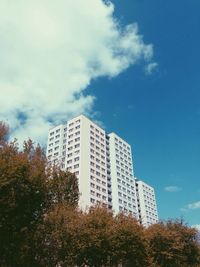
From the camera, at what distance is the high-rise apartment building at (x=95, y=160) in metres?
124

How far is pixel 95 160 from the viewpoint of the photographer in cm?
13250

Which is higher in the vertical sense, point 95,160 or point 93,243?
point 95,160

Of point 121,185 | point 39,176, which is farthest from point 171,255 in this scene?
point 121,185

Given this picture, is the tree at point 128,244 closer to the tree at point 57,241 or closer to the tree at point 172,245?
the tree at point 57,241

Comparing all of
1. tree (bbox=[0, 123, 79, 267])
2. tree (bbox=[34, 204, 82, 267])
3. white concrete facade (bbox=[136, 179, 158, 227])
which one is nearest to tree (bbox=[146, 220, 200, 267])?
tree (bbox=[34, 204, 82, 267])

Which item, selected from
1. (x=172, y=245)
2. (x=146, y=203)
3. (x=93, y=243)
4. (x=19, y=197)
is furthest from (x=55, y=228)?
(x=146, y=203)

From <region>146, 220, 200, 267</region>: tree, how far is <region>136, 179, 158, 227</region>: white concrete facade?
351ft

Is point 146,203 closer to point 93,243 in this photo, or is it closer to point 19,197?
point 93,243

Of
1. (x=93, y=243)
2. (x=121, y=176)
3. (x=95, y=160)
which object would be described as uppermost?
(x=121, y=176)

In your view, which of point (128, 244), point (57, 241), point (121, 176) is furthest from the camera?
point (121, 176)

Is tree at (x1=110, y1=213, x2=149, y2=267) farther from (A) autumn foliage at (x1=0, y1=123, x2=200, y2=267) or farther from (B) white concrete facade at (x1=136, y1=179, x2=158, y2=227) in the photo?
(B) white concrete facade at (x1=136, y1=179, x2=158, y2=227)

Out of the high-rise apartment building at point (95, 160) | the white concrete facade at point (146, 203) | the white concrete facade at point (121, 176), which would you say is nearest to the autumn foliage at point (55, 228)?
the high-rise apartment building at point (95, 160)

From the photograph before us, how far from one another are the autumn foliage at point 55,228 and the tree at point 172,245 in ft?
0.51

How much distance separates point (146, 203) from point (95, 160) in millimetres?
56087
